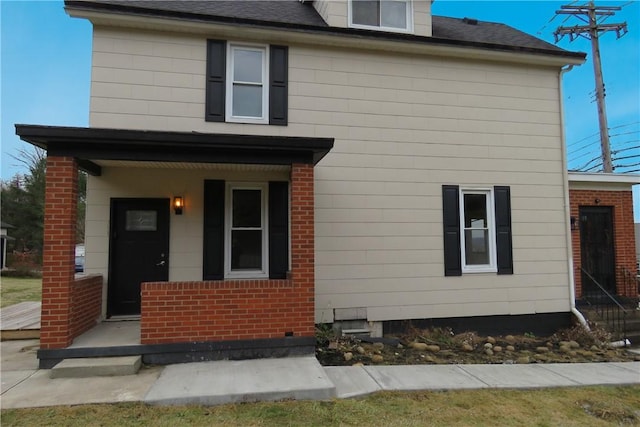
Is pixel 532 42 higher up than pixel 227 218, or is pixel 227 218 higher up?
pixel 532 42

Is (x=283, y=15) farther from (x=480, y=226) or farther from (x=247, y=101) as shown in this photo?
(x=480, y=226)

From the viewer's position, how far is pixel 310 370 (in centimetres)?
467

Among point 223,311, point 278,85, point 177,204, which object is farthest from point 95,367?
point 278,85

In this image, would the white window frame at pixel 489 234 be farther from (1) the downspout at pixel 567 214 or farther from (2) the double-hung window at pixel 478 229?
(1) the downspout at pixel 567 214

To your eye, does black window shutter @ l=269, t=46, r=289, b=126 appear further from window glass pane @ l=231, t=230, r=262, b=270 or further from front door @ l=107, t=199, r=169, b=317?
front door @ l=107, t=199, r=169, b=317

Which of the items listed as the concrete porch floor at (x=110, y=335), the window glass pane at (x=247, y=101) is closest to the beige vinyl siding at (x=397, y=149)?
the window glass pane at (x=247, y=101)

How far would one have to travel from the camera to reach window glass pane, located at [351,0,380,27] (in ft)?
24.3

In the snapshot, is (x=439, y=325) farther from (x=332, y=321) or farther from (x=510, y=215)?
(x=510, y=215)

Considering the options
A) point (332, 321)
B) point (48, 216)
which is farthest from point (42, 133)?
point (332, 321)

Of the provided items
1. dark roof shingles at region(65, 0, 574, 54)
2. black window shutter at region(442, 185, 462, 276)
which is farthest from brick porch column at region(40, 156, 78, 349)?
black window shutter at region(442, 185, 462, 276)

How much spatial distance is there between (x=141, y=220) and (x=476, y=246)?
237 inches

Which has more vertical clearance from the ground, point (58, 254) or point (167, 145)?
point (167, 145)

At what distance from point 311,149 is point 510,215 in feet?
14.5

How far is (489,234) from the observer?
740cm
